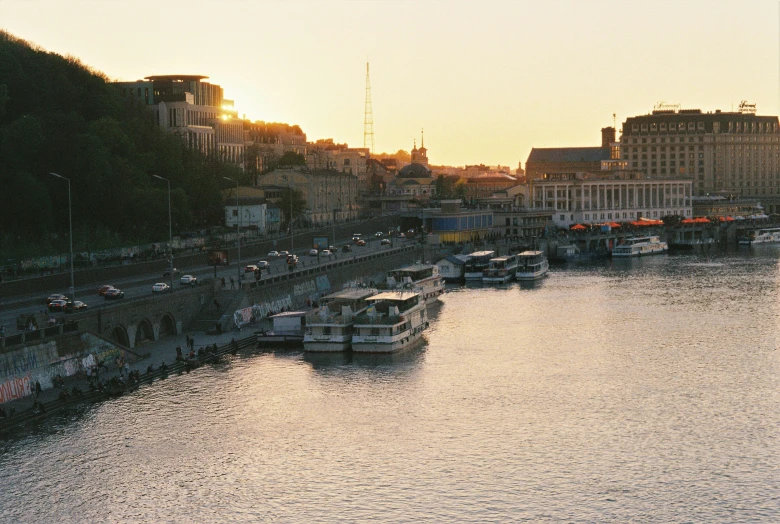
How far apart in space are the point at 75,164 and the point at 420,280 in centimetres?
3502

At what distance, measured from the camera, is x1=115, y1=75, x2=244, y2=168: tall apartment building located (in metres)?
156

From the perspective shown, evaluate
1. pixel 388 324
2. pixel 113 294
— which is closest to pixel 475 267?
pixel 388 324

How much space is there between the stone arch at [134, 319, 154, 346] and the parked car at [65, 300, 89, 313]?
3.90m

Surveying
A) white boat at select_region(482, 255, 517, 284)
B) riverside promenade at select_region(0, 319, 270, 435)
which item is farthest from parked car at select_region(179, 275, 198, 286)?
white boat at select_region(482, 255, 517, 284)

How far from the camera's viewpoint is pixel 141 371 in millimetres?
64188

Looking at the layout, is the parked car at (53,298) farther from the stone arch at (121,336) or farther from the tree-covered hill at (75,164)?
the tree-covered hill at (75,164)

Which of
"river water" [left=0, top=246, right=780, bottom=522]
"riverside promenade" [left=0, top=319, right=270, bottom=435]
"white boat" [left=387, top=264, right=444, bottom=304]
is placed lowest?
"river water" [left=0, top=246, right=780, bottom=522]

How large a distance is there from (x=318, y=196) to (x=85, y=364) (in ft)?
358

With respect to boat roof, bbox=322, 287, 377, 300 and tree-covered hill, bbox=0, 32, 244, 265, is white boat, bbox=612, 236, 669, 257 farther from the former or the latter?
boat roof, bbox=322, 287, 377, 300

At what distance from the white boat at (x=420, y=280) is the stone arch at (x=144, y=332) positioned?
26872 millimetres

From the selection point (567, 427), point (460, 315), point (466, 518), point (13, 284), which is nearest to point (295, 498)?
point (466, 518)

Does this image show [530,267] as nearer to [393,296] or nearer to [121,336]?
[393,296]

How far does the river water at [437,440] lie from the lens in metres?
44.2

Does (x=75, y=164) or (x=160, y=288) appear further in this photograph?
(x=75, y=164)
